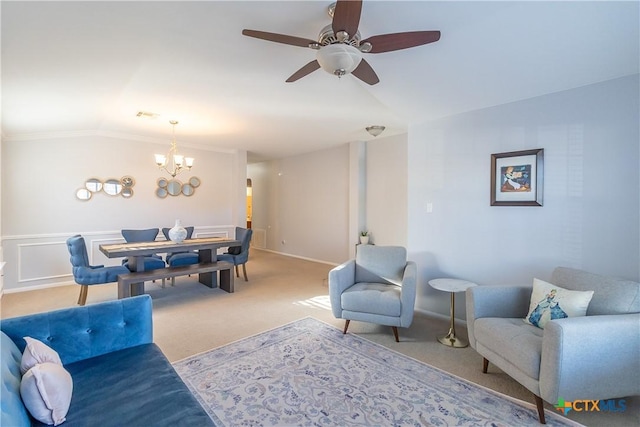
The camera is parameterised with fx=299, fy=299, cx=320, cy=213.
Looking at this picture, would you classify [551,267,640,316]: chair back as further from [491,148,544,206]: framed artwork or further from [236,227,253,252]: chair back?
[236,227,253,252]: chair back

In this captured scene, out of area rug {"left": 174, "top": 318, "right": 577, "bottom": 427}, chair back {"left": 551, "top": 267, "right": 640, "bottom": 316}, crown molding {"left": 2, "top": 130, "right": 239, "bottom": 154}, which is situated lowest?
area rug {"left": 174, "top": 318, "right": 577, "bottom": 427}

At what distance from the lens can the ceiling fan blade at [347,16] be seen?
1.54 metres

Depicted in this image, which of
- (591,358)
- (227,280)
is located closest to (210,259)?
(227,280)

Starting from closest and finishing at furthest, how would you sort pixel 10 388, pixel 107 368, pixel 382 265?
pixel 10 388, pixel 107 368, pixel 382 265

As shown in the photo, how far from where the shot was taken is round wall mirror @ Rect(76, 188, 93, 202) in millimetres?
4922

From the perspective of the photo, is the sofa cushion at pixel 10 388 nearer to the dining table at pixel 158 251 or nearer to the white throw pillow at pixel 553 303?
the dining table at pixel 158 251

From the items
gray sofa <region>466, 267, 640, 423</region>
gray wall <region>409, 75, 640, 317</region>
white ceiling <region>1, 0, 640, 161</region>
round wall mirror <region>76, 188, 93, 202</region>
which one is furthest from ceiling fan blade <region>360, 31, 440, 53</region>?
round wall mirror <region>76, 188, 93, 202</region>

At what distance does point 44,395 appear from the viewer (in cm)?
118

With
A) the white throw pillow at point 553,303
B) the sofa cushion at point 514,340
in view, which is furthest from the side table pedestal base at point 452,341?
the white throw pillow at point 553,303

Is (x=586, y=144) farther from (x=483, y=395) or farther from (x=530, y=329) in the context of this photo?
(x=483, y=395)

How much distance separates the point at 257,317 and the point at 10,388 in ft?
7.85

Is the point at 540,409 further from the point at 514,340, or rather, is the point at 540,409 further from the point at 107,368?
the point at 107,368

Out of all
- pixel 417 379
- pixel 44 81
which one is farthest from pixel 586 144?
pixel 44 81

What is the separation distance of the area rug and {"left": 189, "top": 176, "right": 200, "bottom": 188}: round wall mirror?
4292 millimetres
